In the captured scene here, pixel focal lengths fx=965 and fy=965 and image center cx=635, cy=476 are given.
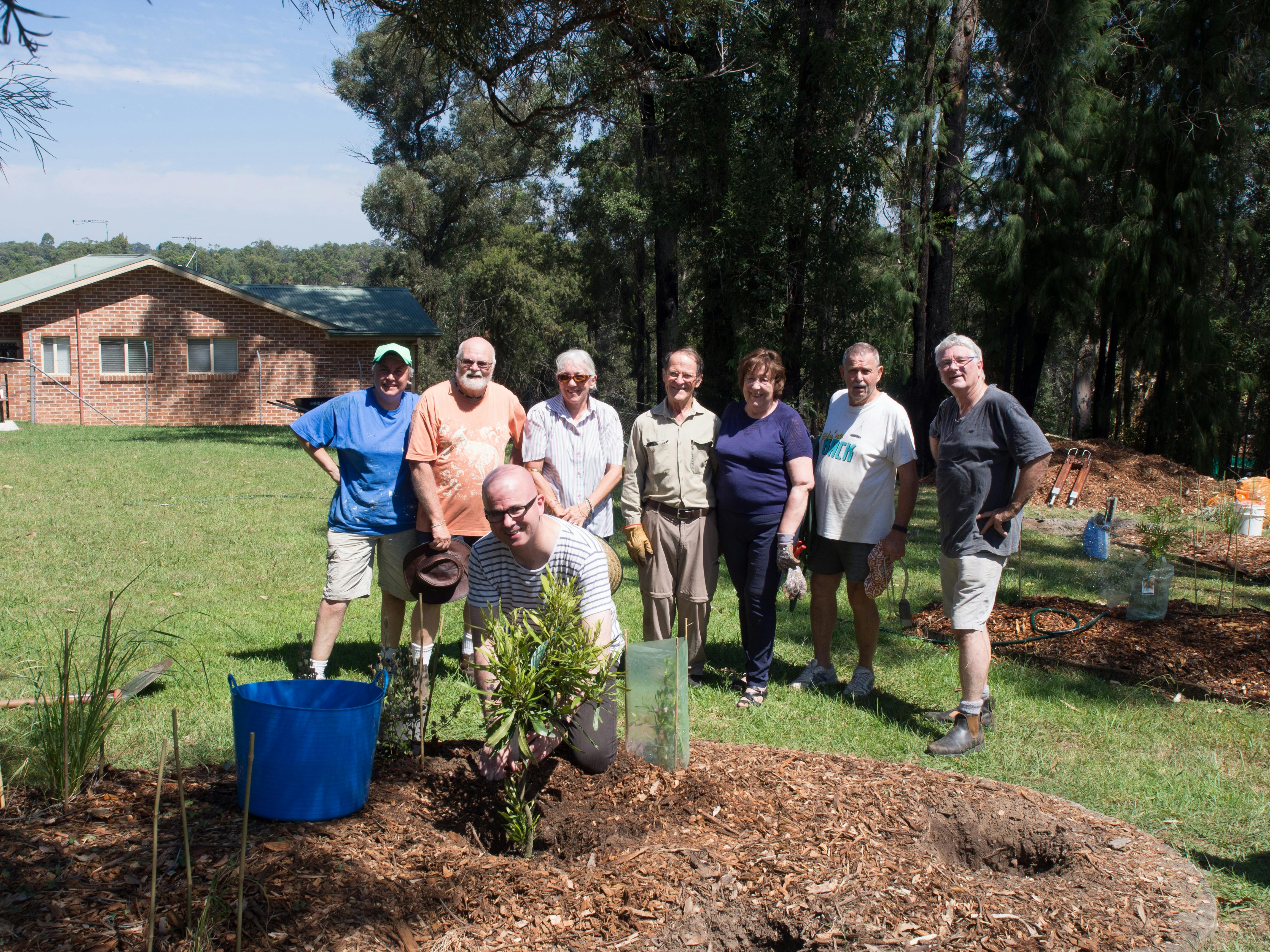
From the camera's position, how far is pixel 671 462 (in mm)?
5027

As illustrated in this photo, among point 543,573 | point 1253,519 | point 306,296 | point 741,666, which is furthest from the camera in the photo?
point 306,296

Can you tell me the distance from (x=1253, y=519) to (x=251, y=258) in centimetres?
12611

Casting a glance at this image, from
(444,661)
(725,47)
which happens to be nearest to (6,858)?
(444,661)

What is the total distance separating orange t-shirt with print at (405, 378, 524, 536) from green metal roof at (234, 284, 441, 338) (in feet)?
76.1

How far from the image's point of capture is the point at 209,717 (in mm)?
4418

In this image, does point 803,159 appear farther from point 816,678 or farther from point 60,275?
point 60,275

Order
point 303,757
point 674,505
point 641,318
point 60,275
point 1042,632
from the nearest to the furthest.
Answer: point 303,757 → point 674,505 → point 1042,632 → point 60,275 → point 641,318

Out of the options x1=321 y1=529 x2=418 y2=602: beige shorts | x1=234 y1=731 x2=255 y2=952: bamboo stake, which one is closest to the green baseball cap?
x1=321 y1=529 x2=418 y2=602: beige shorts

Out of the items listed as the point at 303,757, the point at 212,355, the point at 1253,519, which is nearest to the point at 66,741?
the point at 303,757

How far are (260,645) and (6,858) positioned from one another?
2905mm

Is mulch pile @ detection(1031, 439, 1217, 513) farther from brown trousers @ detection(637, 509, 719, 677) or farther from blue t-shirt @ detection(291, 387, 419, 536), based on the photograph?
blue t-shirt @ detection(291, 387, 419, 536)

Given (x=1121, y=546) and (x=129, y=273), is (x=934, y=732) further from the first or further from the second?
(x=129, y=273)

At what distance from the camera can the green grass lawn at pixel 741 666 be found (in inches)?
154

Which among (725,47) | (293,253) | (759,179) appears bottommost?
(759,179)
